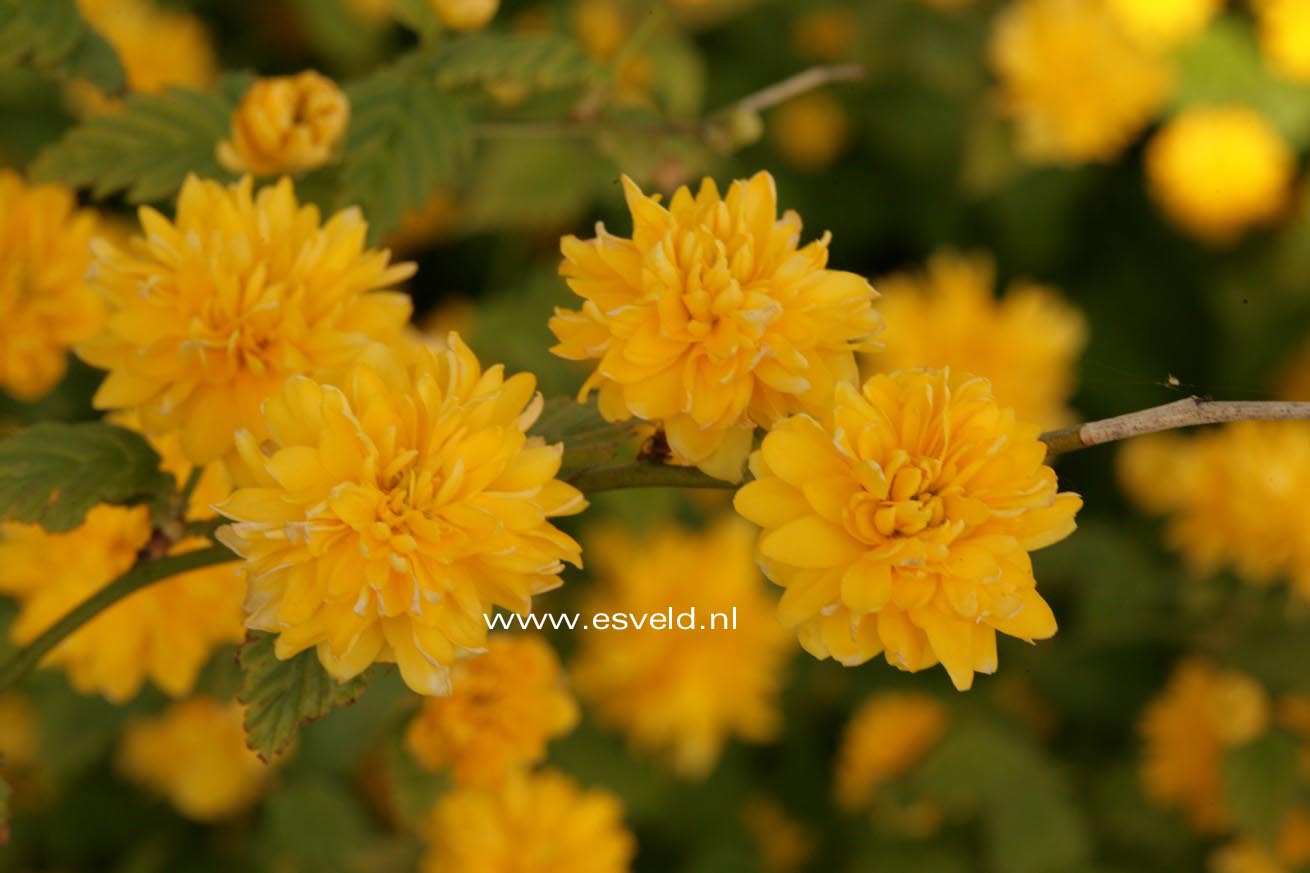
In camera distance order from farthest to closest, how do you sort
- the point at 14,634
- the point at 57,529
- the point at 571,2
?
the point at 571,2, the point at 14,634, the point at 57,529

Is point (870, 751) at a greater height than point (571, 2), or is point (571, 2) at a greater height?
point (571, 2)

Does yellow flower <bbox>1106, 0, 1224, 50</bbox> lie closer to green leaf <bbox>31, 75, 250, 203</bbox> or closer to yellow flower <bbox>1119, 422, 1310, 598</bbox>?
yellow flower <bbox>1119, 422, 1310, 598</bbox>

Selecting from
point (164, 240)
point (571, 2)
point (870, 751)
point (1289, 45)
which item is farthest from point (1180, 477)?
point (164, 240)

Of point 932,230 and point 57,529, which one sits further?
point 932,230

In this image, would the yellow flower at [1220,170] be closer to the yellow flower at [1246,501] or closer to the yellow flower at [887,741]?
the yellow flower at [1246,501]

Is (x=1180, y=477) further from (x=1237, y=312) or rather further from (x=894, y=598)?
(x=894, y=598)

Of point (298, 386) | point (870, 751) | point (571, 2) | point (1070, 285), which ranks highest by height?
point (298, 386)

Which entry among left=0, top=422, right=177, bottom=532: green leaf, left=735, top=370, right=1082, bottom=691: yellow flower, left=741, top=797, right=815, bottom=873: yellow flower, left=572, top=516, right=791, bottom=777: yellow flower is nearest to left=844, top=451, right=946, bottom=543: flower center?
left=735, top=370, right=1082, bottom=691: yellow flower
